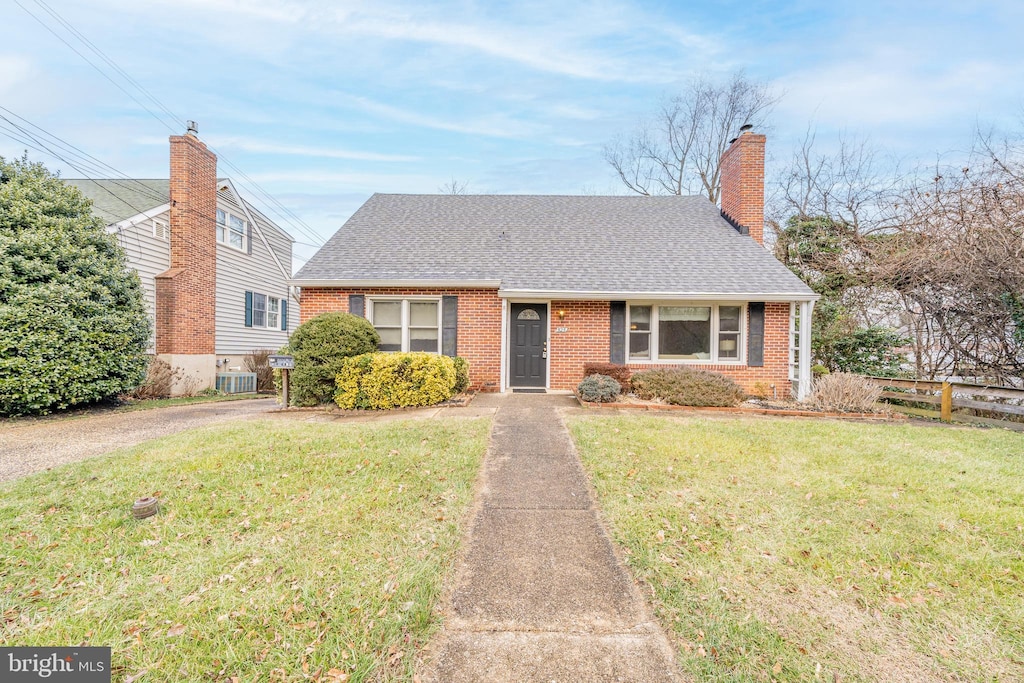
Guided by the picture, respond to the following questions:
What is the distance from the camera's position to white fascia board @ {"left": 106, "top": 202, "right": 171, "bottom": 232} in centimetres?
1137

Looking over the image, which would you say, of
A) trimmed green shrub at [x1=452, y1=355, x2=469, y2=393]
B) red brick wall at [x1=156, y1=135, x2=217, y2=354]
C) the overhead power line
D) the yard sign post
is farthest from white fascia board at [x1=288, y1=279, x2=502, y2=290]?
the overhead power line

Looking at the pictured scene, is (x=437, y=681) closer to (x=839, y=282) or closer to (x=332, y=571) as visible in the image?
(x=332, y=571)

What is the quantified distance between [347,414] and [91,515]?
4.32 m

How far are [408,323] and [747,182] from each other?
10.3m

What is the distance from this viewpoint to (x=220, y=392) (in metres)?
13.4

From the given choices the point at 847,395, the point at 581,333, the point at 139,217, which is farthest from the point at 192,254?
the point at 847,395

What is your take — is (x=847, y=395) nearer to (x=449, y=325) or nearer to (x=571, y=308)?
(x=571, y=308)

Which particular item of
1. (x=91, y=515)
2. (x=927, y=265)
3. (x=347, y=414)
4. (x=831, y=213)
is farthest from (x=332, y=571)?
(x=831, y=213)

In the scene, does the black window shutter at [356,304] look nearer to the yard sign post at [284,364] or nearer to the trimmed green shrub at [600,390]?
the yard sign post at [284,364]

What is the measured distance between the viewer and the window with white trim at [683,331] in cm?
1109

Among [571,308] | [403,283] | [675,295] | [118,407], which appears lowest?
[118,407]

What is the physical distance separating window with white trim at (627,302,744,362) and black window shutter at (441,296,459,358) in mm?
4415

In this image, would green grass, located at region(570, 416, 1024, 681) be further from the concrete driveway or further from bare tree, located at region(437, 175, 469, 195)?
bare tree, located at region(437, 175, 469, 195)

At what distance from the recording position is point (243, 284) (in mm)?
15922
